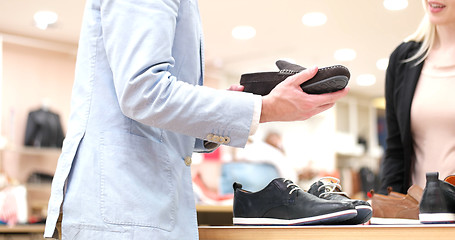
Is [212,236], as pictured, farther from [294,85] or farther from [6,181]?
[6,181]

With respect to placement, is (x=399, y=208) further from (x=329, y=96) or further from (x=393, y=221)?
(x=329, y=96)

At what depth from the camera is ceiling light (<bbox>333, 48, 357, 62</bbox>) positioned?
6.98m

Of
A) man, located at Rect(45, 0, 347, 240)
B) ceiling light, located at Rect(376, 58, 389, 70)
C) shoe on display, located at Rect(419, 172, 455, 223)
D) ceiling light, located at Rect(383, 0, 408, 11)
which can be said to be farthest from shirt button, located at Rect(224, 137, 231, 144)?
ceiling light, located at Rect(376, 58, 389, 70)

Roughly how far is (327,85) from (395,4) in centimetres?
465

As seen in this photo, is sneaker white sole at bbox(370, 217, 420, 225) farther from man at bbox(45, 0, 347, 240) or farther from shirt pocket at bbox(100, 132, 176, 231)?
shirt pocket at bbox(100, 132, 176, 231)

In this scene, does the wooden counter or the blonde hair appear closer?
the wooden counter

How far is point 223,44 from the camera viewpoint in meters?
6.65

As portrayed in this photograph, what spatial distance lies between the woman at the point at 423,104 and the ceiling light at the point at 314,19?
3.86 metres

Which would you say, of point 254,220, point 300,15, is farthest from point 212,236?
point 300,15

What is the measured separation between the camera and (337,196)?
1.01m

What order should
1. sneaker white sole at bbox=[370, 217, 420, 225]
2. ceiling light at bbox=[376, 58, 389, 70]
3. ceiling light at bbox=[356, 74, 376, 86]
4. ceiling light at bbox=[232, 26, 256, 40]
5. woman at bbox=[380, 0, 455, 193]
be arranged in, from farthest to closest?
ceiling light at bbox=[356, 74, 376, 86], ceiling light at bbox=[376, 58, 389, 70], ceiling light at bbox=[232, 26, 256, 40], woman at bbox=[380, 0, 455, 193], sneaker white sole at bbox=[370, 217, 420, 225]

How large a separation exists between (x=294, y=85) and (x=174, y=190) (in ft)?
A: 0.92

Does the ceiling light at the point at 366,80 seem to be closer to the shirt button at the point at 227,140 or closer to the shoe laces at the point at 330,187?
the shoe laces at the point at 330,187

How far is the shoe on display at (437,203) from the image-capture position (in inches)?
39.0
